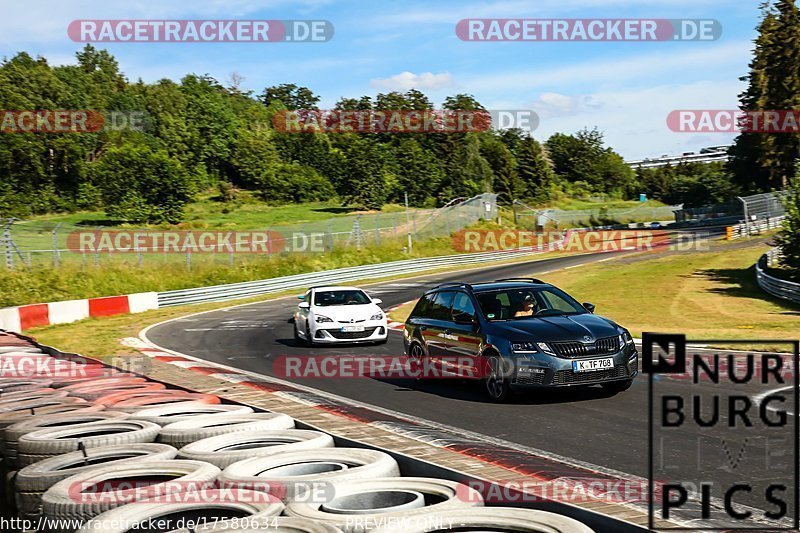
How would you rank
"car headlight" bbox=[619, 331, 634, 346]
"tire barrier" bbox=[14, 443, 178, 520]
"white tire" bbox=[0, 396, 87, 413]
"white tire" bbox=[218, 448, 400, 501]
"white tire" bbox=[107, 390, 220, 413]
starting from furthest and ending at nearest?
"car headlight" bbox=[619, 331, 634, 346]
"white tire" bbox=[107, 390, 220, 413]
"white tire" bbox=[0, 396, 87, 413]
"tire barrier" bbox=[14, 443, 178, 520]
"white tire" bbox=[218, 448, 400, 501]

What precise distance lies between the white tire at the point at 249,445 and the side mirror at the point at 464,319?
550cm

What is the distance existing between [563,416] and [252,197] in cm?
9290

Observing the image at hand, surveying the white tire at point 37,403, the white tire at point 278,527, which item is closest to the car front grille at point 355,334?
the white tire at point 37,403

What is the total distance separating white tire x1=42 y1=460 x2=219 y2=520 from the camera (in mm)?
4539

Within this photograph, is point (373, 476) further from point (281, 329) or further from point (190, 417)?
point (281, 329)

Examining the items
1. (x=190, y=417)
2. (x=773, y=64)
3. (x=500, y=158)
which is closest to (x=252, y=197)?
(x=500, y=158)

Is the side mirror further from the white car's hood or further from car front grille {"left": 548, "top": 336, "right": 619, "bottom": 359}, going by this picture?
the white car's hood

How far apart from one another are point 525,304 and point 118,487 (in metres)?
7.57

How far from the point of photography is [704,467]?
23.2ft

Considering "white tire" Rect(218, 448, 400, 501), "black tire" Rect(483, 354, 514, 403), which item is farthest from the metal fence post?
"white tire" Rect(218, 448, 400, 501)

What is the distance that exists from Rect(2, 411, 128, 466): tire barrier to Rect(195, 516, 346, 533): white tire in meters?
2.99

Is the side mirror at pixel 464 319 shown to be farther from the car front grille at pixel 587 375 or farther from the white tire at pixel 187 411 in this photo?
the white tire at pixel 187 411

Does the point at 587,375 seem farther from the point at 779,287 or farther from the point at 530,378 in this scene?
the point at 779,287

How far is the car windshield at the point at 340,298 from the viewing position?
774 inches
